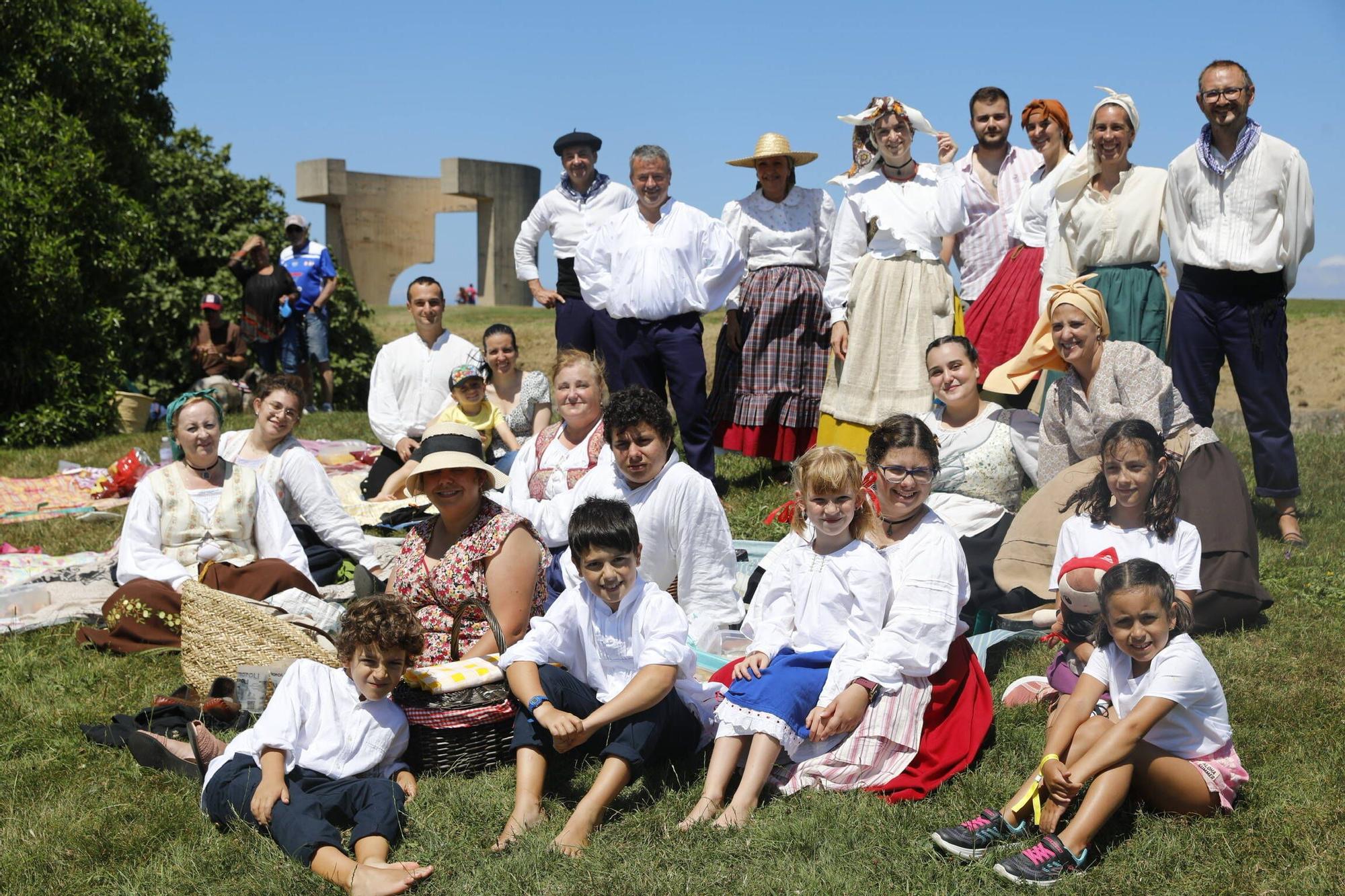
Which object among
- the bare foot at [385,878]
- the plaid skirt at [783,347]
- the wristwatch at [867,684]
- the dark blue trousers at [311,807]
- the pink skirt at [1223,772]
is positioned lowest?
the bare foot at [385,878]

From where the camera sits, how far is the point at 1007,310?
7.25 m

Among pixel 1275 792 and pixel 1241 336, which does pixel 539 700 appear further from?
pixel 1241 336

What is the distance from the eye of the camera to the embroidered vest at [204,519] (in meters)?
5.33

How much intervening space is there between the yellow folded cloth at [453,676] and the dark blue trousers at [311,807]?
35 centimetres

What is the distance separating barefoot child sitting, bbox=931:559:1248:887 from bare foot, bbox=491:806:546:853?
1.16m

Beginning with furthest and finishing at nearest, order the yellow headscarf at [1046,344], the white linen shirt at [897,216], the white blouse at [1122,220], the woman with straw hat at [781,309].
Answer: the woman with straw hat at [781,309] → the white linen shirt at [897,216] → the white blouse at [1122,220] → the yellow headscarf at [1046,344]

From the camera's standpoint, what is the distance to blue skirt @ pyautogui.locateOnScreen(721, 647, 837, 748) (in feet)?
12.4

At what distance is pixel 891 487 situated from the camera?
4.12m

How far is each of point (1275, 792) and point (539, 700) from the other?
2.20 m

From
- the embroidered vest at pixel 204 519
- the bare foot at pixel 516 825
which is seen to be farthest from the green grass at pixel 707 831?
the embroidered vest at pixel 204 519

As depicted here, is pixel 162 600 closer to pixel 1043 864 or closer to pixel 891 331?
pixel 1043 864

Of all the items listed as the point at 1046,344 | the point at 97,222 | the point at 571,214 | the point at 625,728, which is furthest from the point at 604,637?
the point at 97,222

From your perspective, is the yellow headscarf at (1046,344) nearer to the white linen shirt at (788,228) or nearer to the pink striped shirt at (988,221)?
the pink striped shirt at (988,221)

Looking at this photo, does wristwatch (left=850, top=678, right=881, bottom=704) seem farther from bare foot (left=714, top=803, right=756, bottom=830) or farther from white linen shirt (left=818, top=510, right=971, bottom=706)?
bare foot (left=714, top=803, right=756, bottom=830)
